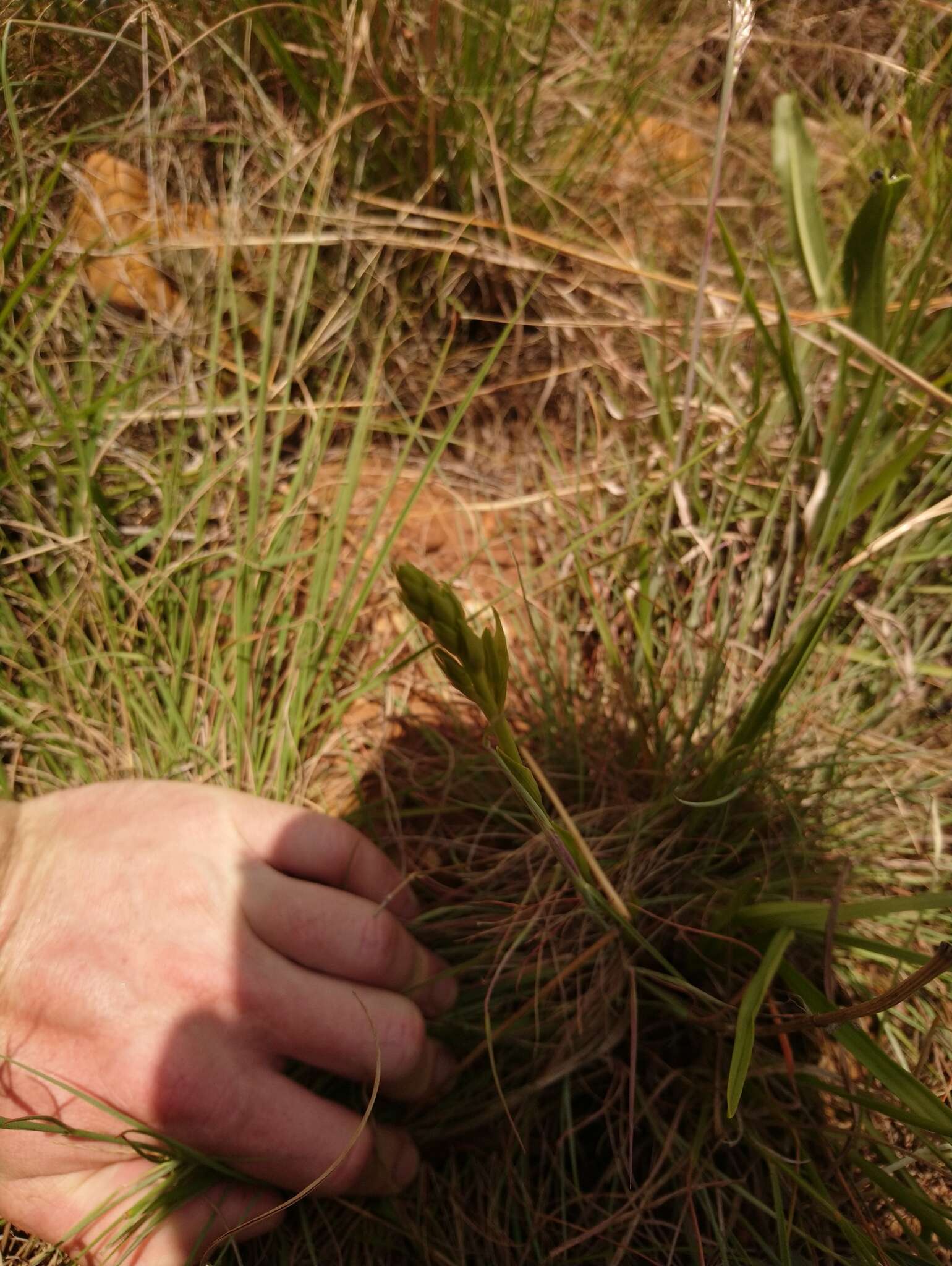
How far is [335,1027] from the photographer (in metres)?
0.90

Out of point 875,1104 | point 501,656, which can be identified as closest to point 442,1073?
point 875,1104

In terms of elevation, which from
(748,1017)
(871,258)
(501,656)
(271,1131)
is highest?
(871,258)

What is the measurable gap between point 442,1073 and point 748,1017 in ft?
1.42

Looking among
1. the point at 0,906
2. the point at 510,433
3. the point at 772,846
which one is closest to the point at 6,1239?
the point at 0,906

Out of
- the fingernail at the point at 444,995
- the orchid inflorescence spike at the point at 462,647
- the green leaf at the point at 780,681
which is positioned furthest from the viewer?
the fingernail at the point at 444,995

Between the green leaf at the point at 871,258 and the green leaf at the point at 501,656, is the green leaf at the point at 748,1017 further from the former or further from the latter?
the green leaf at the point at 871,258

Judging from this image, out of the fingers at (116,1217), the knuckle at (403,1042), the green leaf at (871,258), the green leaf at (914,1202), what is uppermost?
the green leaf at (871,258)

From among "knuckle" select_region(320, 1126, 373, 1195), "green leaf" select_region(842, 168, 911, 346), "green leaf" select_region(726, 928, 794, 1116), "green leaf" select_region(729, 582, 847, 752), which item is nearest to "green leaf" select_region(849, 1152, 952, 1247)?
"green leaf" select_region(726, 928, 794, 1116)

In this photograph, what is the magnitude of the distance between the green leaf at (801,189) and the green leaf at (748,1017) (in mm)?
860

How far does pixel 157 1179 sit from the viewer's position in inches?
34.4

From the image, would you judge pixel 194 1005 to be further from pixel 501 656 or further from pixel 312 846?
pixel 501 656

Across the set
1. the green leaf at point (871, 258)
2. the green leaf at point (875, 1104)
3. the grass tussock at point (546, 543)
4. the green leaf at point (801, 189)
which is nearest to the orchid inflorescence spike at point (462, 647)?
the grass tussock at point (546, 543)

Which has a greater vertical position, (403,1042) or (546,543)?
(546,543)

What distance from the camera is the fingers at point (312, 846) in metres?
0.97
